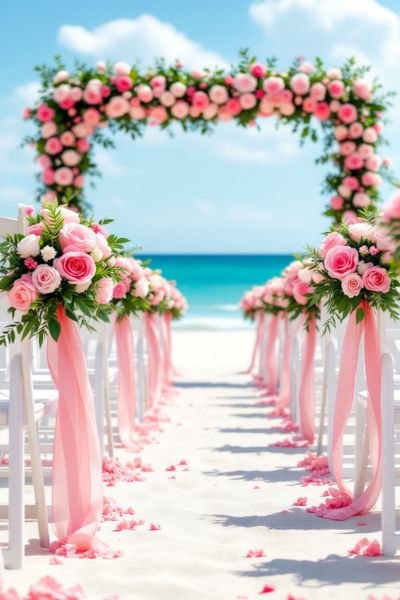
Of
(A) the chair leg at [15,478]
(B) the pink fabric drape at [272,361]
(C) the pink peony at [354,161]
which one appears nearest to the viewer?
(A) the chair leg at [15,478]

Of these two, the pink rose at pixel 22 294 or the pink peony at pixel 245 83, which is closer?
the pink rose at pixel 22 294

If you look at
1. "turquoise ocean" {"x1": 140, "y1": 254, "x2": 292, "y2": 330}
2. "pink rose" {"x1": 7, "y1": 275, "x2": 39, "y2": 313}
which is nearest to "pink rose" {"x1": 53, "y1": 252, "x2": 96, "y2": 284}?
"pink rose" {"x1": 7, "y1": 275, "x2": 39, "y2": 313}

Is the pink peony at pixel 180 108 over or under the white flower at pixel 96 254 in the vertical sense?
over

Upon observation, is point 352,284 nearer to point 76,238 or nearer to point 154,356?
point 76,238

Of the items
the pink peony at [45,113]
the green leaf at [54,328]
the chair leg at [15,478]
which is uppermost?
the pink peony at [45,113]

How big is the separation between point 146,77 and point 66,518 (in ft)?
24.6

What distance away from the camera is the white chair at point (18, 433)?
3.26m

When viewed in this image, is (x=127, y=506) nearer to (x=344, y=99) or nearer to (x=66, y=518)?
(x=66, y=518)

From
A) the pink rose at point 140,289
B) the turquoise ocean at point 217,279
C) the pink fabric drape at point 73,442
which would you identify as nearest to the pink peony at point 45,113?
the pink rose at point 140,289

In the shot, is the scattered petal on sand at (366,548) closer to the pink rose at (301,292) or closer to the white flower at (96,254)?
the white flower at (96,254)

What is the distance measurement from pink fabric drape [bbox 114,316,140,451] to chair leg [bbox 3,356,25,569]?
2892mm

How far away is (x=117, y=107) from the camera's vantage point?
10039 millimetres

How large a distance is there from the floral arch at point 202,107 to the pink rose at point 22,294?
6893 mm

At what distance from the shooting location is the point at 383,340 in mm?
3912
